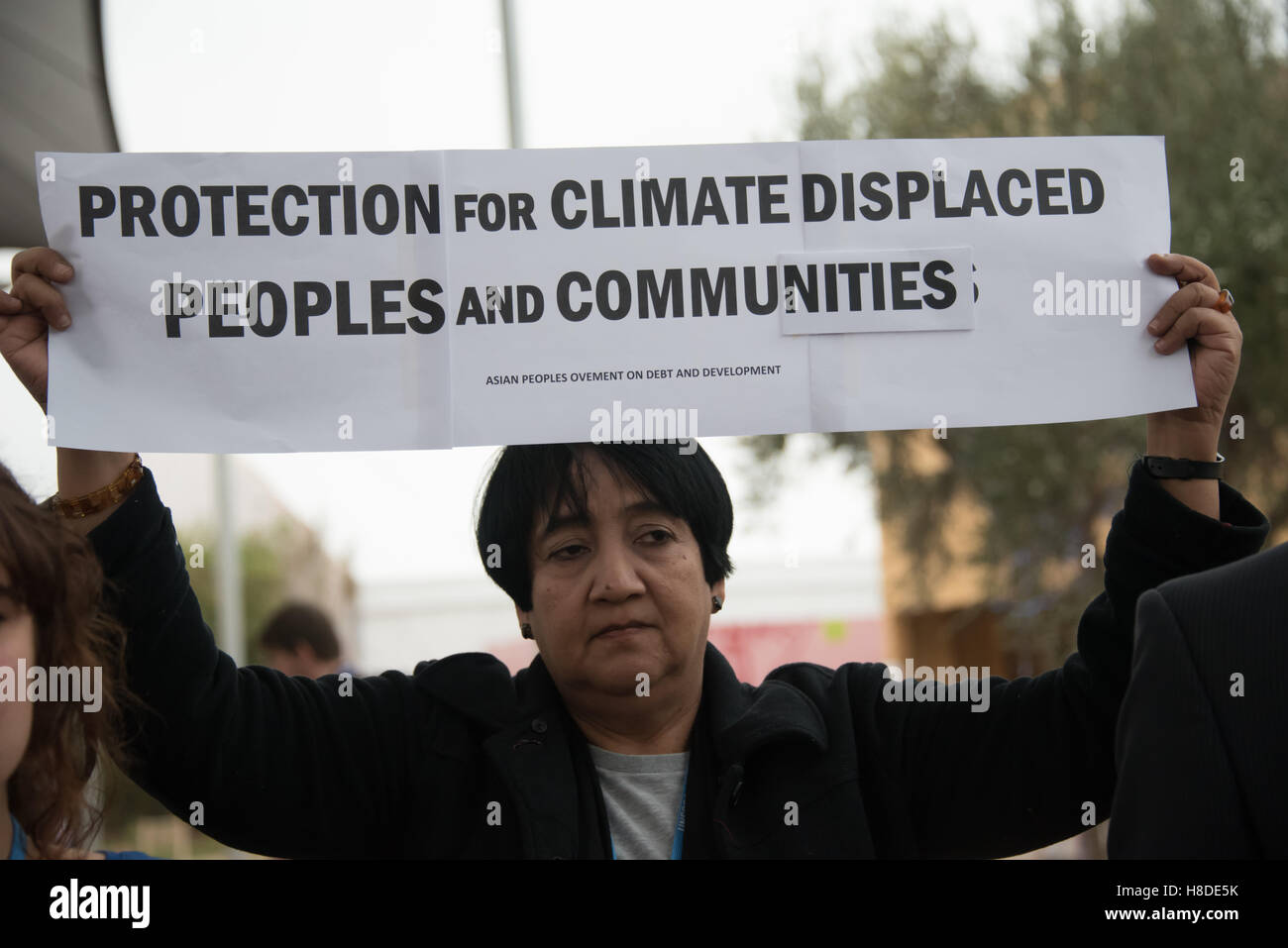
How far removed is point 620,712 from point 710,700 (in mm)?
185

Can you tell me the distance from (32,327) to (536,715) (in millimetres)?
1118

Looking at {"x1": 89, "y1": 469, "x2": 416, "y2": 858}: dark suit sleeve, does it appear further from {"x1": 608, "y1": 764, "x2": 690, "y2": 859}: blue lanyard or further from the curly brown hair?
{"x1": 608, "y1": 764, "x2": 690, "y2": 859}: blue lanyard

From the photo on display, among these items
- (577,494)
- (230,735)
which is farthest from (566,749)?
(230,735)

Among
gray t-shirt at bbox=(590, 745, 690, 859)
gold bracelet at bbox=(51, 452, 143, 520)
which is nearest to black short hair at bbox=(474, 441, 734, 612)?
gray t-shirt at bbox=(590, 745, 690, 859)

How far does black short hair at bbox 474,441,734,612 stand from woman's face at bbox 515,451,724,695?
2cm

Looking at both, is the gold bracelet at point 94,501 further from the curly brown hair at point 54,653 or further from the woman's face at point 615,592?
the woman's face at point 615,592

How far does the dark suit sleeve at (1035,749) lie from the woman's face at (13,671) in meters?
1.46

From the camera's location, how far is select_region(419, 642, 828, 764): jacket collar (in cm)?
239

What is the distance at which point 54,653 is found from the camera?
82.8 inches

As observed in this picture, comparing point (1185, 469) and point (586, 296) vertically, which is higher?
point (586, 296)

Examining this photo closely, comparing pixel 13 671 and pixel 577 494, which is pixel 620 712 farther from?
pixel 13 671

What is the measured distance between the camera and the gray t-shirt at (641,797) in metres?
2.32

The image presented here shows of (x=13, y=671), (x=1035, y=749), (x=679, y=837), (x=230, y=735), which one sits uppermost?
(x=13, y=671)
